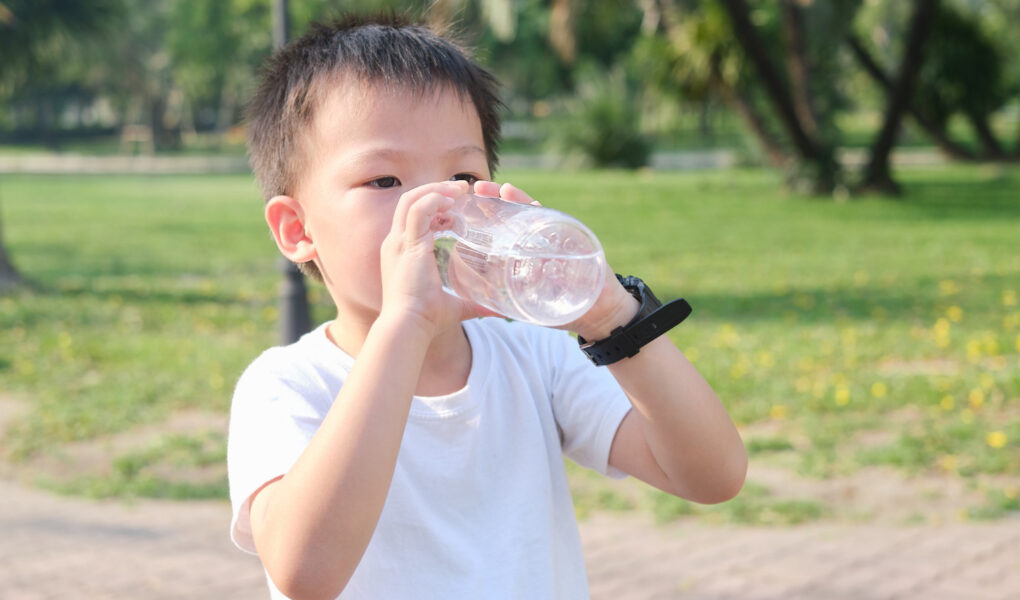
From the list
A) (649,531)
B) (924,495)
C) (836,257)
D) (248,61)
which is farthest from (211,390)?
(248,61)

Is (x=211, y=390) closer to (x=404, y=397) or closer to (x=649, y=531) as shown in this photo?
(x=649, y=531)

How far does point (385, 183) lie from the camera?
1610mm

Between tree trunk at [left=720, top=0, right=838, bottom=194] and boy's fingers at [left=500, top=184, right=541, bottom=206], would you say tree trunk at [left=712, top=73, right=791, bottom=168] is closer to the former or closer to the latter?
tree trunk at [left=720, top=0, right=838, bottom=194]

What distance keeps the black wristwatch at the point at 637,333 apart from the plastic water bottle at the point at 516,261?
7 centimetres

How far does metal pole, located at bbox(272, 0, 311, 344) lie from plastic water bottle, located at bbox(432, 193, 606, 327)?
17.1 ft

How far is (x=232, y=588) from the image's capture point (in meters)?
4.02

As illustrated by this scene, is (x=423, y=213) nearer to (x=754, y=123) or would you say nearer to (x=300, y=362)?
(x=300, y=362)

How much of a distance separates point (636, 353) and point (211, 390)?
539 centimetres

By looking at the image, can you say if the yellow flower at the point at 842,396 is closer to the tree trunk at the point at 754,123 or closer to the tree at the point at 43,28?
the tree trunk at the point at 754,123

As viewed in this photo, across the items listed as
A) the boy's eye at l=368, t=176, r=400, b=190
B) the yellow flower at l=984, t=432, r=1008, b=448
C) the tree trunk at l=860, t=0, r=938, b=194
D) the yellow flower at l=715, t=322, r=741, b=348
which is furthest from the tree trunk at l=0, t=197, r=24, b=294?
the tree trunk at l=860, t=0, r=938, b=194

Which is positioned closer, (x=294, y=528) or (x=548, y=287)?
(x=294, y=528)

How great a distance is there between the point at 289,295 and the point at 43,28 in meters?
24.6

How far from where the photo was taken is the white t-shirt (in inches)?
62.1

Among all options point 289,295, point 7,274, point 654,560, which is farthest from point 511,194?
point 7,274
